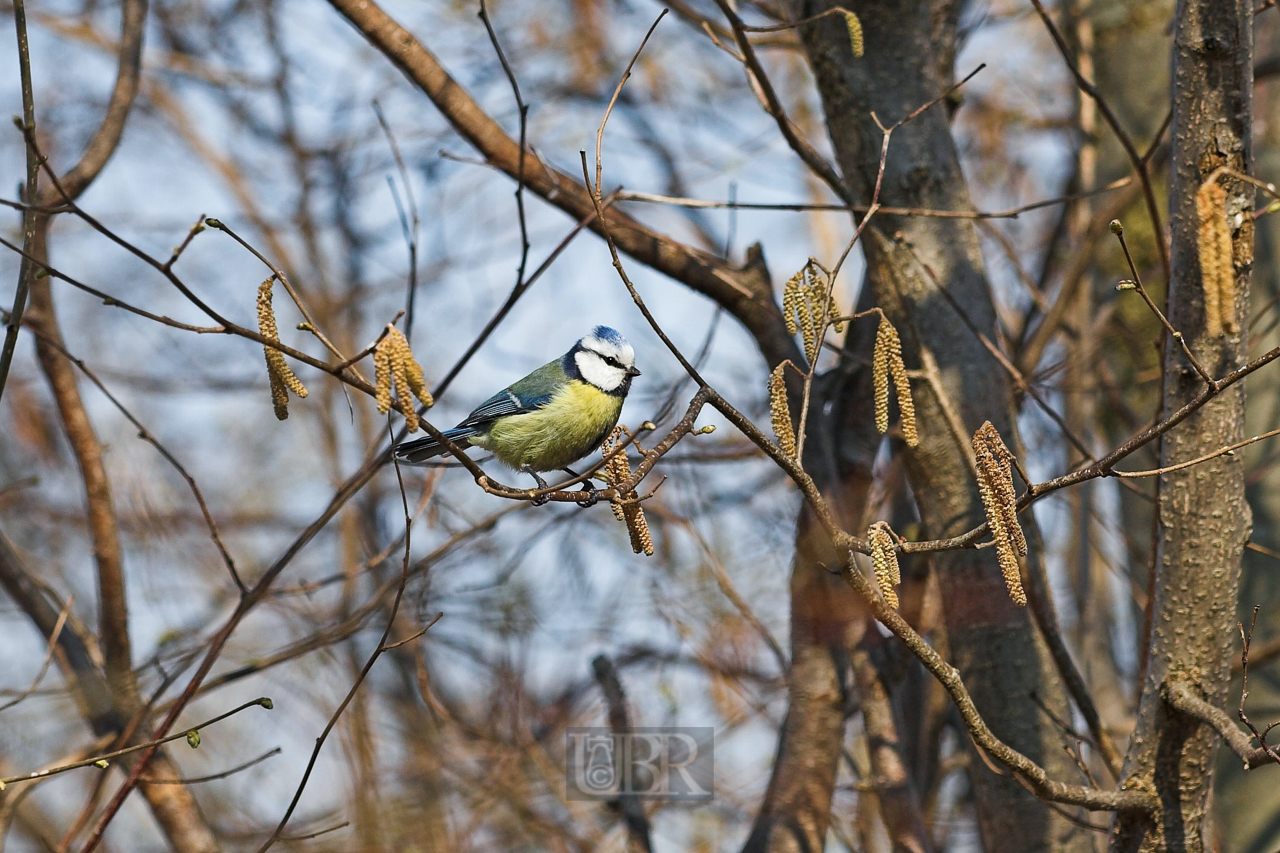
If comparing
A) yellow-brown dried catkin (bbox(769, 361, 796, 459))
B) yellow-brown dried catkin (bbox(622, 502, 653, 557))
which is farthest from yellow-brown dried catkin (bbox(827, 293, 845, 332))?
yellow-brown dried catkin (bbox(622, 502, 653, 557))

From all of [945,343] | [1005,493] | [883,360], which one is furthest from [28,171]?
[945,343]

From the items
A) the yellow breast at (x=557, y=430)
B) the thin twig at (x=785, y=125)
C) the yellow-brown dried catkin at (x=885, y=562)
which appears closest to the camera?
the yellow-brown dried catkin at (x=885, y=562)

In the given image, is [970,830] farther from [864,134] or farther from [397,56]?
[397,56]

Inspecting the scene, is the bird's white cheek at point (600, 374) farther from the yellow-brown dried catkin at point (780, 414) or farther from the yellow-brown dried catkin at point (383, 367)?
the yellow-brown dried catkin at point (383, 367)

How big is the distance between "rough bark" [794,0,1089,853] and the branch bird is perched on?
85 centimetres

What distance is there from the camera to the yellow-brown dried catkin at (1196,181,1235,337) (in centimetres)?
148

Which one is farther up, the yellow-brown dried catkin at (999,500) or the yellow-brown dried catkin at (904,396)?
the yellow-brown dried catkin at (904,396)

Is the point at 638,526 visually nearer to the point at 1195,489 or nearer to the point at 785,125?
the point at 1195,489

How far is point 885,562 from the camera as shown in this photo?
152cm

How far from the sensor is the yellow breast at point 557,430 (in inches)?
121

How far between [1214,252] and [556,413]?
1.92 metres

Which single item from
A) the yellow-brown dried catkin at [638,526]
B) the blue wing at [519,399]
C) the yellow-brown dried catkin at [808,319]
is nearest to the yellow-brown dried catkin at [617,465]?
the yellow-brown dried catkin at [638,526]

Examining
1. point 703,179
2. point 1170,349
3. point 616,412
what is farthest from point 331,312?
point 1170,349

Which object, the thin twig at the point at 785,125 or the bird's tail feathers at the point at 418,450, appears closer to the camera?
the thin twig at the point at 785,125
